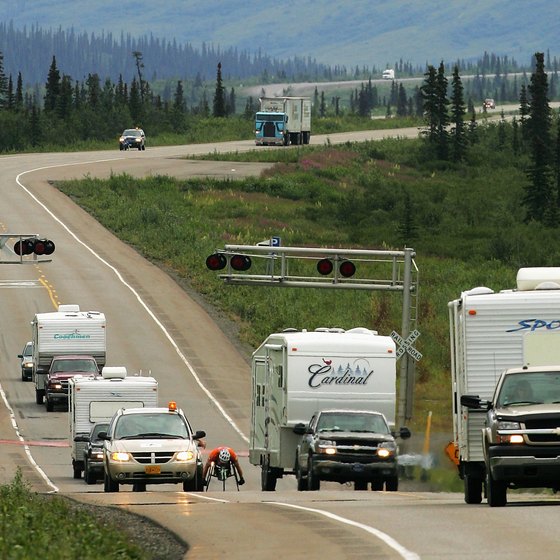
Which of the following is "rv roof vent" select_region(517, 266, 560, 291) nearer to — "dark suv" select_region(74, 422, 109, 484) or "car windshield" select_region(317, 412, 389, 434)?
"car windshield" select_region(317, 412, 389, 434)

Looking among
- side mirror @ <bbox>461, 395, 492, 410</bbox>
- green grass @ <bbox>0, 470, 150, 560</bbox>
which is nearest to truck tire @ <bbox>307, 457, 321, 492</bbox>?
side mirror @ <bbox>461, 395, 492, 410</bbox>

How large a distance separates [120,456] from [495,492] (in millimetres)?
9624

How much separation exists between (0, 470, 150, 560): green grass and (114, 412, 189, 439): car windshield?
31.1ft

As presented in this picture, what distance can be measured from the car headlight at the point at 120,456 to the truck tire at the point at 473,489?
7.87 metres

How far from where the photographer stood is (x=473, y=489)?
24.0 meters

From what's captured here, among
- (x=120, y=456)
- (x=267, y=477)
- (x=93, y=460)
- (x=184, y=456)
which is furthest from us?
(x=93, y=460)

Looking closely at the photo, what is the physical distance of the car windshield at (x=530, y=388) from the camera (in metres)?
22.0

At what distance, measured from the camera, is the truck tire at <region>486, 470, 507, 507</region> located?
22.0 metres

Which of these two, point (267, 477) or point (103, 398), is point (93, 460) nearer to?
point (267, 477)

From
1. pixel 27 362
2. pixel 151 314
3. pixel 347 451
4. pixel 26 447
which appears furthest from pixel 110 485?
pixel 151 314

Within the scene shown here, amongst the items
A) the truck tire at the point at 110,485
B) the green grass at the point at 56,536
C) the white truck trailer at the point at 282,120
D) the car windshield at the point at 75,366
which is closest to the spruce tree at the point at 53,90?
the white truck trailer at the point at 282,120

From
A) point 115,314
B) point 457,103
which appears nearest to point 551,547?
point 115,314

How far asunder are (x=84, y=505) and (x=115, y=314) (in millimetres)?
43398

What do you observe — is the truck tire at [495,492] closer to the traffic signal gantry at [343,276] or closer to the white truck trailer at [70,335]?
the traffic signal gantry at [343,276]
